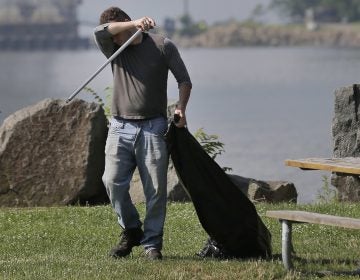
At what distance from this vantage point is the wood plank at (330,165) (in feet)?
28.9

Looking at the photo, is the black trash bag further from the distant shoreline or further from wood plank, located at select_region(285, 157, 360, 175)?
the distant shoreline

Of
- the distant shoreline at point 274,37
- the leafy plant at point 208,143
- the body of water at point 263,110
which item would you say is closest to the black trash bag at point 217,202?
the leafy plant at point 208,143

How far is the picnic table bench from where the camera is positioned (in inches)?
349

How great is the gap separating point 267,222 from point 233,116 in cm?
3511

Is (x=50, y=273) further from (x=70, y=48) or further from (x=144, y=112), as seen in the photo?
(x=70, y=48)

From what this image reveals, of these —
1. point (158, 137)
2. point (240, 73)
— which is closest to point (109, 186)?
point (158, 137)

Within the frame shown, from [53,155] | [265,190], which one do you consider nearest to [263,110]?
[265,190]

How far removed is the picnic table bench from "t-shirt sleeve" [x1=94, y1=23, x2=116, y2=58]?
1.64 metres

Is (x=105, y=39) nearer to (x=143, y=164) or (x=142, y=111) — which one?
(x=142, y=111)

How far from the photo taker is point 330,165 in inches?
352

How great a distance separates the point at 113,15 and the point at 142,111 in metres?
0.73

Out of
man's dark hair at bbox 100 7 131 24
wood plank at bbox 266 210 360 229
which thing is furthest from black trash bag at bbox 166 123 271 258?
man's dark hair at bbox 100 7 131 24

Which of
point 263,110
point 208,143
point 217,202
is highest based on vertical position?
point 217,202

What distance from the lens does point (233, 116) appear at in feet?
155
